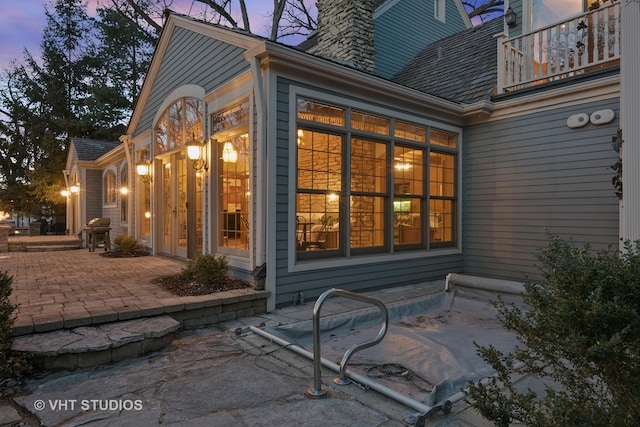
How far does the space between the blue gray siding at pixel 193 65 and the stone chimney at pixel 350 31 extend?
134 inches

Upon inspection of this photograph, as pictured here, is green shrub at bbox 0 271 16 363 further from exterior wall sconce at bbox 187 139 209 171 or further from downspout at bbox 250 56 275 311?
exterior wall sconce at bbox 187 139 209 171

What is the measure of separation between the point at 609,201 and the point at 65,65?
26438mm

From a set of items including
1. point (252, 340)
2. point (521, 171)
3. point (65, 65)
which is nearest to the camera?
point (252, 340)

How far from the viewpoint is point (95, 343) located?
3061 mm

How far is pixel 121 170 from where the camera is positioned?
11133 mm

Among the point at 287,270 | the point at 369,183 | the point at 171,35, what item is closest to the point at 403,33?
the point at 171,35

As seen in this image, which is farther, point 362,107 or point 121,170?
point 121,170

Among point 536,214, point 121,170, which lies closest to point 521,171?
point 536,214

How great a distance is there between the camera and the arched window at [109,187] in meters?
12.2

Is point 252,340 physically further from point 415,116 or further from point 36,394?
point 415,116

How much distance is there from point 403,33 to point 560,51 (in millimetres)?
4988

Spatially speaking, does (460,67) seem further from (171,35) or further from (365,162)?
(171,35)

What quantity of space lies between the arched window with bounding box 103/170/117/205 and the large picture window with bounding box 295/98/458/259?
9.23 meters

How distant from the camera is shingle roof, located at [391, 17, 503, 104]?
728 centimetres
